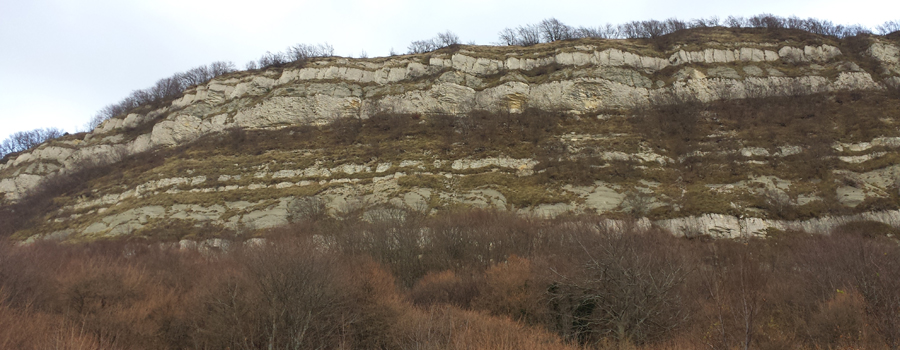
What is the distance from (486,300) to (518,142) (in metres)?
18.6

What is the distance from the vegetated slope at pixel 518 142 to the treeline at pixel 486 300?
5.96 metres

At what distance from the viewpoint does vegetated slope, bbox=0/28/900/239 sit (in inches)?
1033

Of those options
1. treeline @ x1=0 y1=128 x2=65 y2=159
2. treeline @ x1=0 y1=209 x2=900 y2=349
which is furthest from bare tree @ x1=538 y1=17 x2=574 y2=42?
treeline @ x1=0 y1=128 x2=65 y2=159

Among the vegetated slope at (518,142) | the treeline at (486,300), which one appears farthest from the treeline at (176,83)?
the treeline at (486,300)

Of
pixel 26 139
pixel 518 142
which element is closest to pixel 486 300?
pixel 518 142

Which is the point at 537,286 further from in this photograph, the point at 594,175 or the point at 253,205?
the point at 253,205

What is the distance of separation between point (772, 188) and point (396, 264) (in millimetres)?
24387

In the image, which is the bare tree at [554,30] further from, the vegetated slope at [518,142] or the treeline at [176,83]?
the treeline at [176,83]

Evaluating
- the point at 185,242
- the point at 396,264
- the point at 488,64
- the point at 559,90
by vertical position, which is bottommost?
the point at 396,264

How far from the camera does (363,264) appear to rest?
18703 millimetres

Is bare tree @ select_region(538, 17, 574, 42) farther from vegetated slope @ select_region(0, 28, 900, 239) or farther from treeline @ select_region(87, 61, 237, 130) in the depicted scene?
treeline @ select_region(87, 61, 237, 130)

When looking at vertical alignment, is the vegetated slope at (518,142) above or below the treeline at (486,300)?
above

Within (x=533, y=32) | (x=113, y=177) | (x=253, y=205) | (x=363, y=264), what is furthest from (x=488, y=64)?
(x=113, y=177)

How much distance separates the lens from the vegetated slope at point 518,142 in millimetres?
26250
